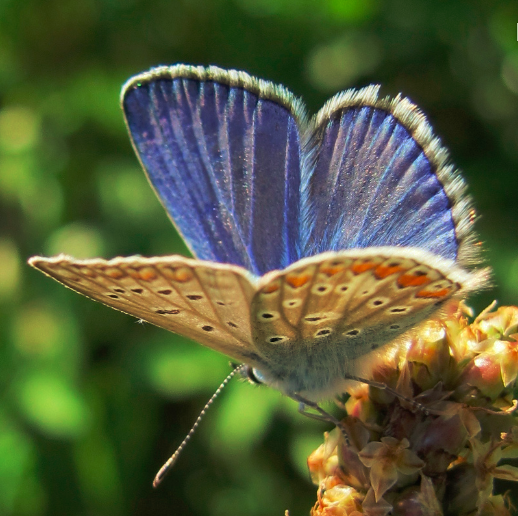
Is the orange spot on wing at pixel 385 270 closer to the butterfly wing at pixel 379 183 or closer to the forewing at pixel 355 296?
the forewing at pixel 355 296

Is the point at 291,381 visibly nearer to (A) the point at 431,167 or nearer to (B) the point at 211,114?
(A) the point at 431,167

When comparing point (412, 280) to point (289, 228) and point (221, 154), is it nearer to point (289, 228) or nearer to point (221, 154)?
point (289, 228)

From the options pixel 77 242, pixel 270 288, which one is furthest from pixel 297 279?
pixel 77 242

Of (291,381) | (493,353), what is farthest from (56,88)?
(493,353)

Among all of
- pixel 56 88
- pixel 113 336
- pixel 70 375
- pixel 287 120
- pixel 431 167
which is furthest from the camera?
pixel 56 88

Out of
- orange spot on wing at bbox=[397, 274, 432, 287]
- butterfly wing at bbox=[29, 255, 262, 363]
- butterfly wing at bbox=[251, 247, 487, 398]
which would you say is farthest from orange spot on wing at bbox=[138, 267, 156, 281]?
orange spot on wing at bbox=[397, 274, 432, 287]
